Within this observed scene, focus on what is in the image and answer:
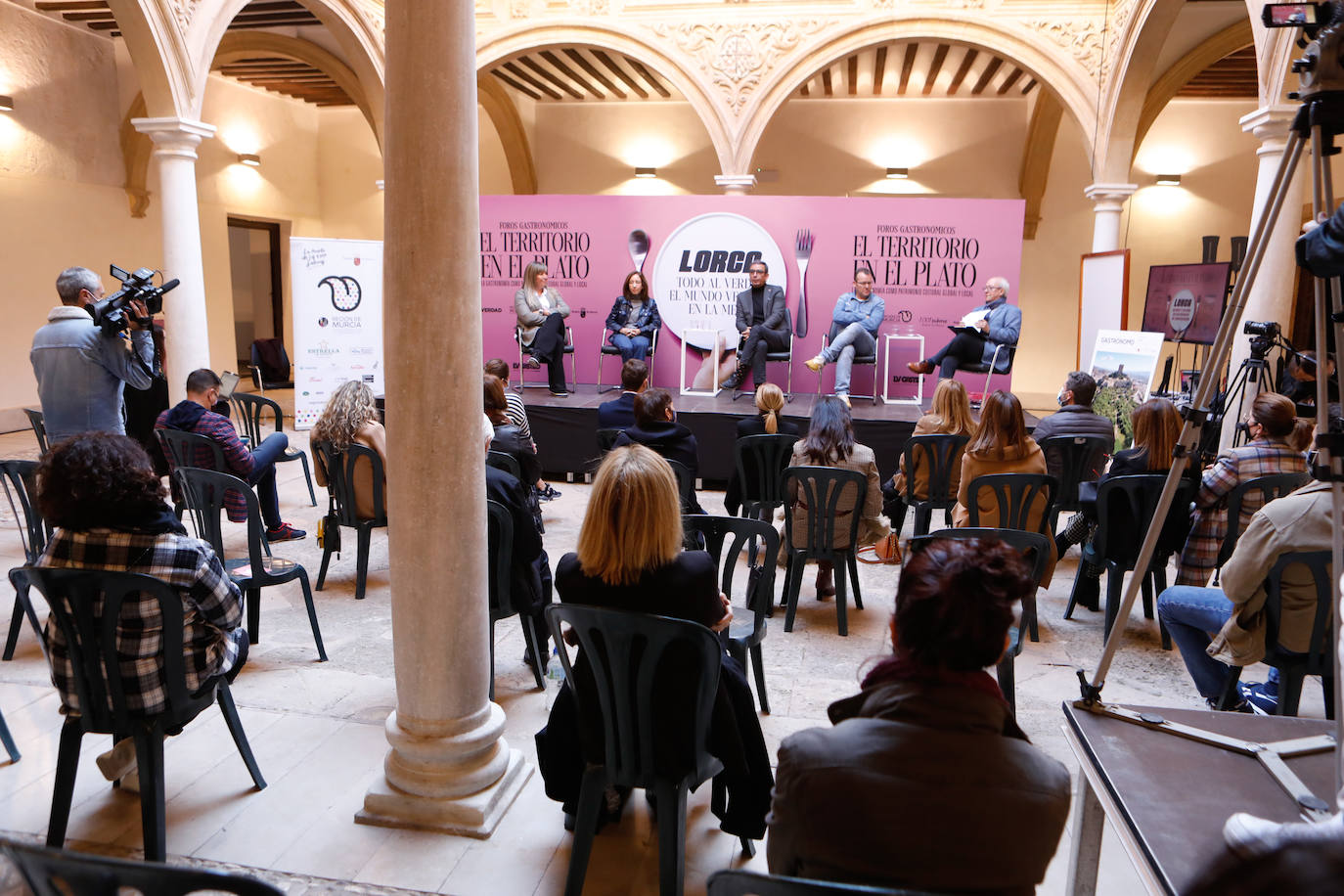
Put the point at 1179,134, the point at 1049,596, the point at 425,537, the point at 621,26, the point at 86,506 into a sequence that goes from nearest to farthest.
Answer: the point at 86,506 < the point at 425,537 < the point at 1049,596 < the point at 621,26 < the point at 1179,134

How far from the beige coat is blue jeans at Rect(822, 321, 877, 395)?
156 inches

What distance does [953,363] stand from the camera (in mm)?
7480

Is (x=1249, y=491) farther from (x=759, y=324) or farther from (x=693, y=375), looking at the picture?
(x=693, y=375)

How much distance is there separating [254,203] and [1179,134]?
11.9 m

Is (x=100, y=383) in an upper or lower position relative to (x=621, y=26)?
lower

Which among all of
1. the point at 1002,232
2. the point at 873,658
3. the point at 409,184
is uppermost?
the point at 1002,232

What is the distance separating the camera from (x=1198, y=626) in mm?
2857

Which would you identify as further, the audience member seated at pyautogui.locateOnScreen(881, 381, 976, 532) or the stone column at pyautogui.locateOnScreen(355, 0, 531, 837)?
the audience member seated at pyautogui.locateOnScreen(881, 381, 976, 532)

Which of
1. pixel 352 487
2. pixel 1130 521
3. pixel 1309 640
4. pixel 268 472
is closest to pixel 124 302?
pixel 268 472

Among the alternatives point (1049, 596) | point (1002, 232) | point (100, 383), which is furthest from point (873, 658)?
point (1002, 232)

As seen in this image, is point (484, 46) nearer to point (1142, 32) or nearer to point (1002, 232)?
point (1002, 232)

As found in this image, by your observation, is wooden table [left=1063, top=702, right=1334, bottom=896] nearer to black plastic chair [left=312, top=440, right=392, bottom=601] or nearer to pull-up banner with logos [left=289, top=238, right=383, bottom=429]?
black plastic chair [left=312, top=440, right=392, bottom=601]

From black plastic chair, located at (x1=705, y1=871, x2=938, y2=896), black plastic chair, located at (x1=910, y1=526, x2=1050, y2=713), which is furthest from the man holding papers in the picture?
black plastic chair, located at (x1=705, y1=871, x2=938, y2=896)

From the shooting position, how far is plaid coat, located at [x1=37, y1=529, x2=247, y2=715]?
7.00ft
